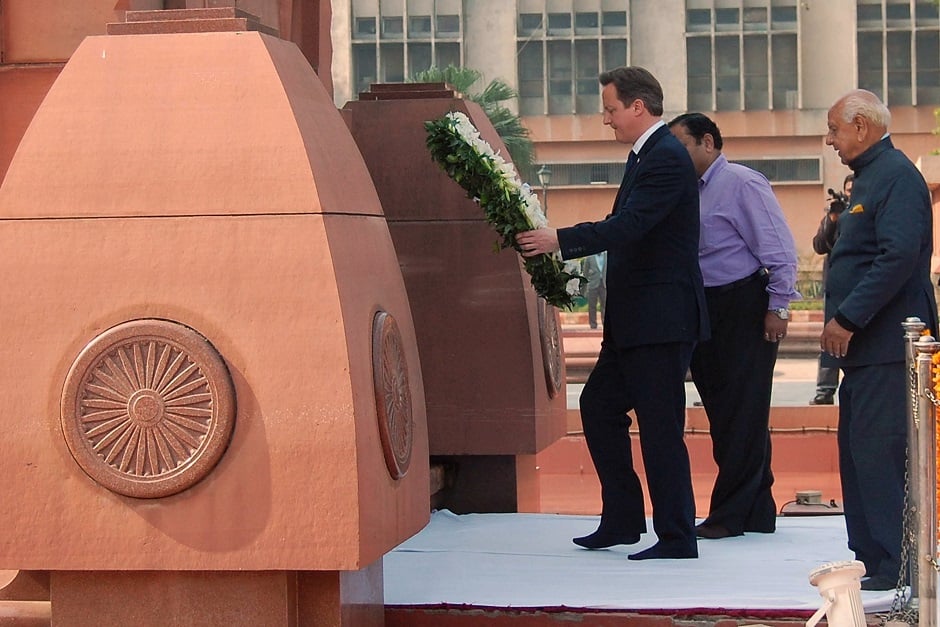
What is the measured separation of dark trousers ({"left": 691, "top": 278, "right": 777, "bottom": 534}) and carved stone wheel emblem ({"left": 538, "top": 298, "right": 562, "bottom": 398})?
0.73 m

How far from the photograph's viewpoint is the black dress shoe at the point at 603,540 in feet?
19.4

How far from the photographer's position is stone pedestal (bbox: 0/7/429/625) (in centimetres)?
392

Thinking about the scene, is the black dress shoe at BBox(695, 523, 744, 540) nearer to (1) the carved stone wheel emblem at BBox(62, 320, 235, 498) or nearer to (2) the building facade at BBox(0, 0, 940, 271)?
(1) the carved stone wheel emblem at BBox(62, 320, 235, 498)

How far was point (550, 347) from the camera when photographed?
7.01m

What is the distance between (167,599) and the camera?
4.07 meters

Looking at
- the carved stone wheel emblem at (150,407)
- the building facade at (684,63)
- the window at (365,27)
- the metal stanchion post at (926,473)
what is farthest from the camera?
the window at (365,27)

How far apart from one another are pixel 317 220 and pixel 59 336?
747 mm

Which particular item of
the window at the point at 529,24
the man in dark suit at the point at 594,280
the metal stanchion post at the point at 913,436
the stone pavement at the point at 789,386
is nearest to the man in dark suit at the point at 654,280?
the metal stanchion post at the point at 913,436

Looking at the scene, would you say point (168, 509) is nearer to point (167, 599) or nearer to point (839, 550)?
point (167, 599)

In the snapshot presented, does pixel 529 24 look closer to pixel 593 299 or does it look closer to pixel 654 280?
pixel 593 299

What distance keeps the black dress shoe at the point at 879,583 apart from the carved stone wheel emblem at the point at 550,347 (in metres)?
2.05

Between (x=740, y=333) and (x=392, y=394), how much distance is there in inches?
101

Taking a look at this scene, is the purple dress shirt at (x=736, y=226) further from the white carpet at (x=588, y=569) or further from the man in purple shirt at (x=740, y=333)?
the white carpet at (x=588, y=569)

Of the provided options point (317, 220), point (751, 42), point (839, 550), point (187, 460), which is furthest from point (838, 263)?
point (751, 42)
